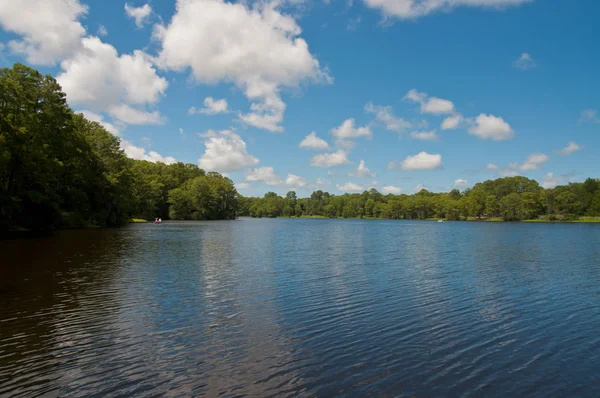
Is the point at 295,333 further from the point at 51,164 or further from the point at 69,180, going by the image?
the point at 69,180

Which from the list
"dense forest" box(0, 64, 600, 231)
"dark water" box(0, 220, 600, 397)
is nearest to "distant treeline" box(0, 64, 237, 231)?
"dense forest" box(0, 64, 600, 231)

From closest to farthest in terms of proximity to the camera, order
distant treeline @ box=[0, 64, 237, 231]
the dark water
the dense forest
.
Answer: the dark water → distant treeline @ box=[0, 64, 237, 231] → the dense forest

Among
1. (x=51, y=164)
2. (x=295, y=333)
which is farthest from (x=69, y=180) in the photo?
(x=295, y=333)

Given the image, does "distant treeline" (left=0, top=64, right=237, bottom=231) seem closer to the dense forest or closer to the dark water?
the dense forest

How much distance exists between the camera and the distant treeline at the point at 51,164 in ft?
147

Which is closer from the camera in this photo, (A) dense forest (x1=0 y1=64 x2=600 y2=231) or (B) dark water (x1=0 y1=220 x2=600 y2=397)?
(B) dark water (x1=0 y1=220 x2=600 y2=397)

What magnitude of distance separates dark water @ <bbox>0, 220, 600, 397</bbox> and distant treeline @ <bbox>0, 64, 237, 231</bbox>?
29.4m

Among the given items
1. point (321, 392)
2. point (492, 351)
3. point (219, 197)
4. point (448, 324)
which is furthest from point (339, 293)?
point (219, 197)

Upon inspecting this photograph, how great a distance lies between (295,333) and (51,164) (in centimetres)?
5027

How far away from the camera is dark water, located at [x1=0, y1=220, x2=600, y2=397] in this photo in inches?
323

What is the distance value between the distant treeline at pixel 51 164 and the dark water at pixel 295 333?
29.4 m

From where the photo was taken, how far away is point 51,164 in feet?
160

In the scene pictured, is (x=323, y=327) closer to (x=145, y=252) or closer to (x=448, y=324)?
(x=448, y=324)

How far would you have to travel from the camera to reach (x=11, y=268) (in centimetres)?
2259
